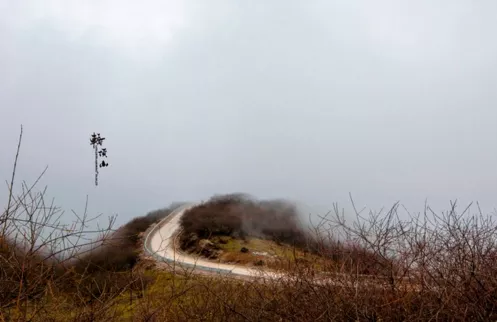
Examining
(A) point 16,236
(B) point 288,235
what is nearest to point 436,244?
(A) point 16,236

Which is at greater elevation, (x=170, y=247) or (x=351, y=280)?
(x=351, y=280)

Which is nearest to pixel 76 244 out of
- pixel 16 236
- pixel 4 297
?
pixel 16 236

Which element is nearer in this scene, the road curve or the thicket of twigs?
the thicket of twigs

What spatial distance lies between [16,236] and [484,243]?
6.53 meters

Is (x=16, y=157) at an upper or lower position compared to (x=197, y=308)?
upper

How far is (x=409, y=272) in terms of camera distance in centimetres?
561

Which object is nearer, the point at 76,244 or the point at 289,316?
the point at 76,244

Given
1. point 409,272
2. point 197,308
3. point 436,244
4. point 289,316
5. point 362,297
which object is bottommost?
point 197,308

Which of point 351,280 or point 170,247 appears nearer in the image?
point 351,280

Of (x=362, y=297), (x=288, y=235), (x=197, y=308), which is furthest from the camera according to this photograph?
(x=288, y=235)

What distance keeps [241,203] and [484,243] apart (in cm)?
4100

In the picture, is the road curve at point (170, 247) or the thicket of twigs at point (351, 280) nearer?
the thicket of twigs at point (351, 280)

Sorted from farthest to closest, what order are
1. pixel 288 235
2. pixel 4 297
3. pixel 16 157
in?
1. pixel 288 235
2. pixel 4 297
3. pixel 16 157

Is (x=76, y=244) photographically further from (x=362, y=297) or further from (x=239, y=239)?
(x=239, y=239)
